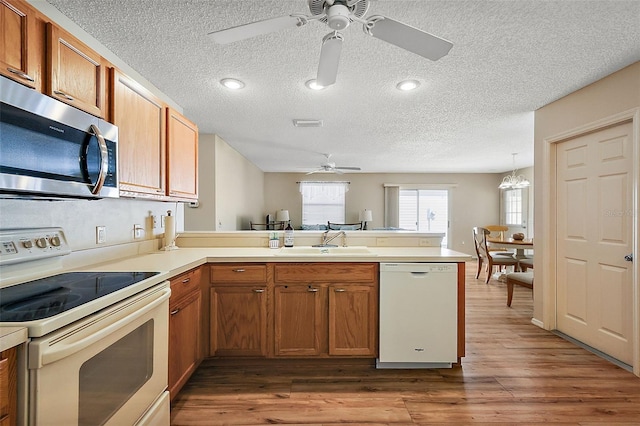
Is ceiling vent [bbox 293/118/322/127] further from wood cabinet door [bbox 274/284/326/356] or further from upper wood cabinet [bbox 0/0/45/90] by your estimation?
upper wood cabinet [bbox 0/0/45/90]

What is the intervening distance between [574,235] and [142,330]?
3.54m

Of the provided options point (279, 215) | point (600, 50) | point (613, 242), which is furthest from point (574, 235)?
point (279, 215)

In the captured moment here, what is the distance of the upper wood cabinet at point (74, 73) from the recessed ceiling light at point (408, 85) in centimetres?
217

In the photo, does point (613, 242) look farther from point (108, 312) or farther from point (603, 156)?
point (108, 312)

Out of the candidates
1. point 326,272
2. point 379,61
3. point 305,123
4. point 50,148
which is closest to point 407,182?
point 305,123

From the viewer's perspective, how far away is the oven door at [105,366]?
0.93 meters

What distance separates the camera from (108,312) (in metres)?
1.19

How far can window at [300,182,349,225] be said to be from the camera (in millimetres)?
8805

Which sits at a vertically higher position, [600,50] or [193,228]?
[600,50]

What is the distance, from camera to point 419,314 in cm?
232

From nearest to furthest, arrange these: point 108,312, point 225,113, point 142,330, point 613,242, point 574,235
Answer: point 108,312, point 142,330, point 613,242, point 574,235, point 225,113

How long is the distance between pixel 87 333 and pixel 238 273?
4.26 ft

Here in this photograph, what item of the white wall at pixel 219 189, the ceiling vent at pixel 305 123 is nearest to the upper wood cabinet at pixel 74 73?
the ceiling vent at pixel 305 123

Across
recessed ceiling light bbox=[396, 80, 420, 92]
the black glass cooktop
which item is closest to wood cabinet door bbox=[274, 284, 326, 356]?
the black glass cooktop
